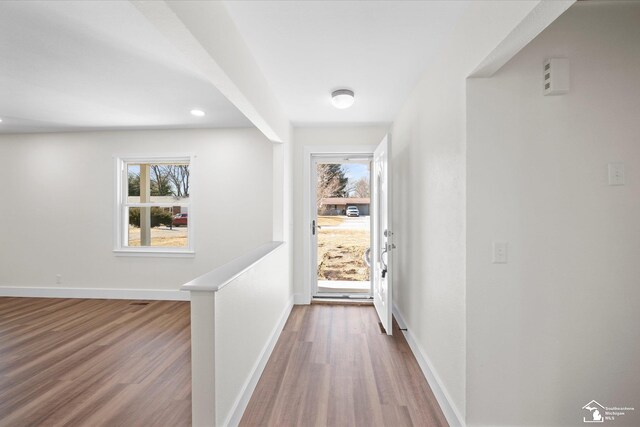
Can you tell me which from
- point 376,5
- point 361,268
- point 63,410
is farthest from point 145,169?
point 376,5

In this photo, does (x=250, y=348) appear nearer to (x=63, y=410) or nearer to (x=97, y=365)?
(x=63, y=410)

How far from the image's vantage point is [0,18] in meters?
1.69

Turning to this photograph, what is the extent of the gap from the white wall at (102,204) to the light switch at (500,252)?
2.93m

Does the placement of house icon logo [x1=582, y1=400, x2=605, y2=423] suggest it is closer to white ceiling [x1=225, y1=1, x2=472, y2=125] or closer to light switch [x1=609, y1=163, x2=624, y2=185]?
light switch [x1=609, y1=163, x2=624, y2=185]

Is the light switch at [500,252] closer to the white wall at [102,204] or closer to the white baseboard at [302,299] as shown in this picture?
the white baseboard at [302,299]

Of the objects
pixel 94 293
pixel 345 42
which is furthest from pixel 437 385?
pixel 94 293

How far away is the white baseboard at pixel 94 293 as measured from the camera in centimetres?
412

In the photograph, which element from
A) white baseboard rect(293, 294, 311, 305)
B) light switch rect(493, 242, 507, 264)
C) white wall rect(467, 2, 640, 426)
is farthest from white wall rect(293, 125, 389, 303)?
light switch rect(493, 242, 507, 264)

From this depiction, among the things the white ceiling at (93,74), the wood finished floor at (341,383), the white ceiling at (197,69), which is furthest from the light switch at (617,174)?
the white ceiling at (93,74)

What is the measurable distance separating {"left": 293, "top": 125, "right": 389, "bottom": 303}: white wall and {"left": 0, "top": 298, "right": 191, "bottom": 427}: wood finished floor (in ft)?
4.78

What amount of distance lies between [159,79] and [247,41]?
1.07 metres

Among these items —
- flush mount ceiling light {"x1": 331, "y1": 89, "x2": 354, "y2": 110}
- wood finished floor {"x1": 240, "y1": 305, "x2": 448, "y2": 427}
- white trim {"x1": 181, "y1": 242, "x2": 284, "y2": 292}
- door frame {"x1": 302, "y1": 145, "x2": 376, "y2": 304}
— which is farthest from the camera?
door frame {"x1": 302, "y1": 145, "x2": 376, "y2": 304}

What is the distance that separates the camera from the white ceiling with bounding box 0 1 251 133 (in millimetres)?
1701

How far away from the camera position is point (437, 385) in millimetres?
2043
